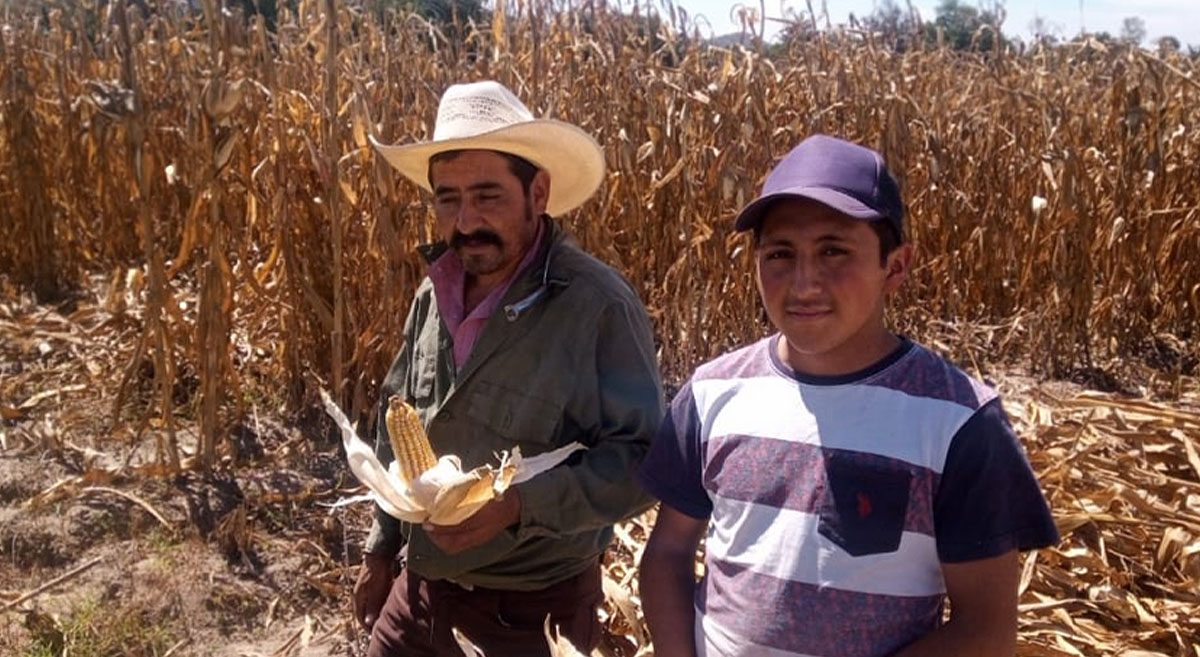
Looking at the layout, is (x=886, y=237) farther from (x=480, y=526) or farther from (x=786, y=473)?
(x=480, y=526)

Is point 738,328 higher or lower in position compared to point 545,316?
lower

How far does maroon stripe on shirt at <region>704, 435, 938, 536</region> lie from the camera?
3.95 ft

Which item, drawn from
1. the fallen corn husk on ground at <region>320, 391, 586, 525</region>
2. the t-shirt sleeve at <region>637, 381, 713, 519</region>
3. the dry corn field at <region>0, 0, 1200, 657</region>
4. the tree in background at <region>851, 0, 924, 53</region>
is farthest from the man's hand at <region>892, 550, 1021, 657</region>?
the tree in background at <region>851, 0, 924, 53</region>

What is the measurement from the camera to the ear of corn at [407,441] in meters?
1.56

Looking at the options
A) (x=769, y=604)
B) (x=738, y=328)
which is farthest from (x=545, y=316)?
(x=738, y=328)

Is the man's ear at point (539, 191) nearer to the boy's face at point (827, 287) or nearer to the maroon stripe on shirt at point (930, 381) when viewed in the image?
the boy's face at point (827, 287)

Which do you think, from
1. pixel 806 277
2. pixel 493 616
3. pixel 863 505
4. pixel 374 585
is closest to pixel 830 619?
pixel 863 505

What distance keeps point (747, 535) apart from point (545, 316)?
0.60 meters

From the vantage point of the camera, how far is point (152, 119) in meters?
4.86


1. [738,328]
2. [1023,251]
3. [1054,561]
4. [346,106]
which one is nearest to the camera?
[1054,561]

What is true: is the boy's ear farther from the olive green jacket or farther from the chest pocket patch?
the chest pocket patch

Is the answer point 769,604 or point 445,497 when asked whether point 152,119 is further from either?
point 769,604

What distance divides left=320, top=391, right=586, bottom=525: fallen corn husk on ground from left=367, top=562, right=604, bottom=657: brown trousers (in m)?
0.36

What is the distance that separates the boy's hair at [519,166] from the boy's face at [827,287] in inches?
25.0
